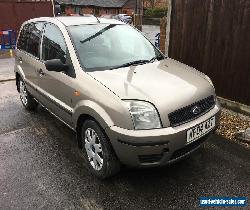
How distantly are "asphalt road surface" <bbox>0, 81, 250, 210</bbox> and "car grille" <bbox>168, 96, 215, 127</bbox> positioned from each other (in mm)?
842

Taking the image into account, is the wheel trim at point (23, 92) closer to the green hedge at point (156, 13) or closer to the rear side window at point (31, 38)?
the rear side window at point (31, 38)

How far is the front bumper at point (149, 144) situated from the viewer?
314 centimetres

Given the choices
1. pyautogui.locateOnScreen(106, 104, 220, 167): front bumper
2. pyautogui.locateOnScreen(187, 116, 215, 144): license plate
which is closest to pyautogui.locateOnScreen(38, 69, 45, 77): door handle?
pyautogui.locateOnScreen(106, 104, 220, 167): front bumper

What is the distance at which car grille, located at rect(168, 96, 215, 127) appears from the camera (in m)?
3.27

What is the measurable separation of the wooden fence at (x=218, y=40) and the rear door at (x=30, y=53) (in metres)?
3.11

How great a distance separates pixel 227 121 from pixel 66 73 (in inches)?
121

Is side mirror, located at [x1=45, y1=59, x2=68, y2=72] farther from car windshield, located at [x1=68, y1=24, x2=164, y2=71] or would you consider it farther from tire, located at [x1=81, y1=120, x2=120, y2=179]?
tire, located at [x1=81, y1=120, x2=120, y2=179]

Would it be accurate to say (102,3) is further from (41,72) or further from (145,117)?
(145,117)

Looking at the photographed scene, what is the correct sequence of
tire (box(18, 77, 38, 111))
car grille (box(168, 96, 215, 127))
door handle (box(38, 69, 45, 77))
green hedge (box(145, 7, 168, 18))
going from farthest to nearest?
1. green hedge (box(145, 7, 168, 18))
2. tire (box(18, 77, 38, 111))
3. door handle (box(38, 69, 45, 77))
4. car grille (box(168, 96, 215, 127))

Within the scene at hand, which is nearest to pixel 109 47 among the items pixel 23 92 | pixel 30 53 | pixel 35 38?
pixel 35 38

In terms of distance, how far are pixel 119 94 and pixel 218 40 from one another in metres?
3.33

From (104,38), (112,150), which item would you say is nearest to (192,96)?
(112,150)

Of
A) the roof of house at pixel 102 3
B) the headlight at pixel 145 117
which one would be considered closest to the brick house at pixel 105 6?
the roof of house at pixel 102 3

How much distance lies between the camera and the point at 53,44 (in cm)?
455
